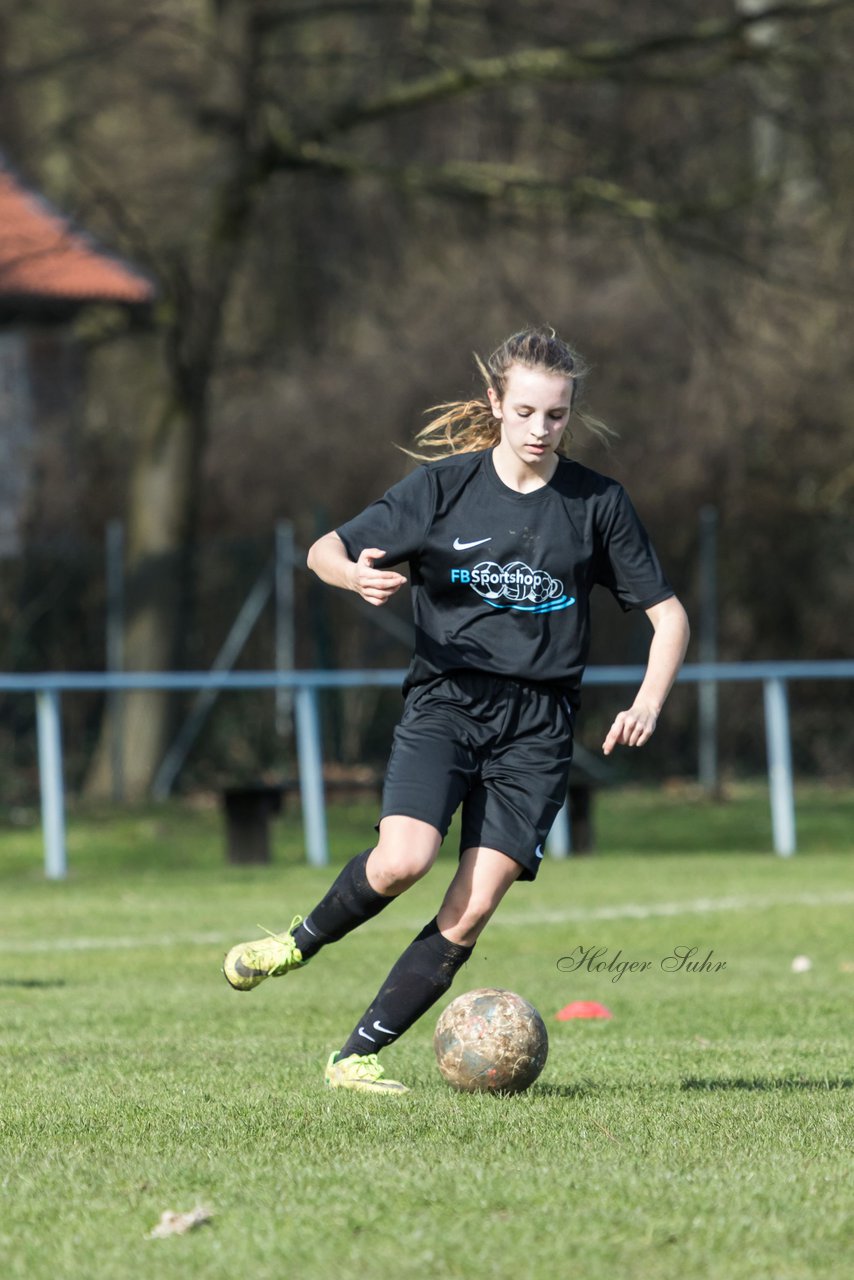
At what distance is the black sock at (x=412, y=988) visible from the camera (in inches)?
205

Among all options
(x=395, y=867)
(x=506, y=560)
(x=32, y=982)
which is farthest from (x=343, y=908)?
(x=32, y=982)

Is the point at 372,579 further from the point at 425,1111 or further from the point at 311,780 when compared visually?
the point at 311,780

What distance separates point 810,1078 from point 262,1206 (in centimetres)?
222

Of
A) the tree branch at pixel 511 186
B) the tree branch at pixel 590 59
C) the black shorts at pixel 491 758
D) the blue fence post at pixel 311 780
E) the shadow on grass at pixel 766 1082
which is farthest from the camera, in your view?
the tree branch at pixel 511 186

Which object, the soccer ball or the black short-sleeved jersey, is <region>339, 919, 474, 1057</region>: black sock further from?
the black short-sleeved jersey

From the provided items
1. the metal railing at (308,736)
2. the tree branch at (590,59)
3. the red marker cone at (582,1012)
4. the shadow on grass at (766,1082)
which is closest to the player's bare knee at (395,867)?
the shadow on grass at (766,1082)

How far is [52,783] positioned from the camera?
40.1 feet

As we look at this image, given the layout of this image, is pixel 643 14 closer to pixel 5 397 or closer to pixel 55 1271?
pixel 5 397

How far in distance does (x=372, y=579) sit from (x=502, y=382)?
716 mm

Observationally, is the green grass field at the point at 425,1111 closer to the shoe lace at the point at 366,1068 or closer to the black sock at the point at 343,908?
the shoe lace at the point at 366,1068

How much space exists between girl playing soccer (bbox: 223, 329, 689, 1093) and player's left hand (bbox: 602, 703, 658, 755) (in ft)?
0.25

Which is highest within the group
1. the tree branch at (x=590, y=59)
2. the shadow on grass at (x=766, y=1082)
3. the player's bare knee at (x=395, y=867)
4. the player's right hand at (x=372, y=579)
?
the tree branch at (x=590, y=59)

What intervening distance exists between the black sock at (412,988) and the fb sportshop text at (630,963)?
Answer: 2922 mm

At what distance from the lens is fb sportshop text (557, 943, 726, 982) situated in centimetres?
828
